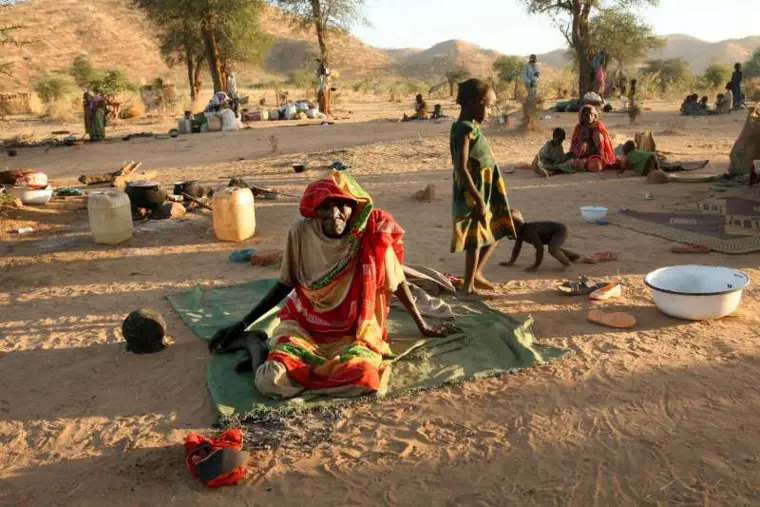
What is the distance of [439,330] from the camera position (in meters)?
3.97

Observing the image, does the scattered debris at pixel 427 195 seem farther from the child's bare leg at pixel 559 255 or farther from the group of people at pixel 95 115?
the group of people at pixel 95 115

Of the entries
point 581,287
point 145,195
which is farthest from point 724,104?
point 145,195

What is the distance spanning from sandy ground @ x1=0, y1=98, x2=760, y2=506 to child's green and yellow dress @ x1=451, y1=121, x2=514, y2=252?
463mm

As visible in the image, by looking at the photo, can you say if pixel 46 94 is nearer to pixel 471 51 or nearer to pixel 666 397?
pixel 666 397

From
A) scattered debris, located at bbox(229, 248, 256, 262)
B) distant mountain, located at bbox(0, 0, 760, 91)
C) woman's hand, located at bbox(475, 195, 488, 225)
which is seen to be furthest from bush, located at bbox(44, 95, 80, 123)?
woman's hand, located at bbox(475, 195, 488, 225)

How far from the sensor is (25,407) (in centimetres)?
334

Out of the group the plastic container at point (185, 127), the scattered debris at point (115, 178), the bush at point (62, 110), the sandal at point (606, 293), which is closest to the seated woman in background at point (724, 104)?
the plastic container at point (185, 127)

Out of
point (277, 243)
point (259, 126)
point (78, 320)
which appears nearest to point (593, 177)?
point (277, 243)

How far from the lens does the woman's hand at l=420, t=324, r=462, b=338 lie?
387 centimetres

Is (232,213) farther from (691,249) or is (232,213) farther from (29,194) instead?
(691,249)

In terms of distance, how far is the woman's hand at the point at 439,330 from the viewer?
3874 mm

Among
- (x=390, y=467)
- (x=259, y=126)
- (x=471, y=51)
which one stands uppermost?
(x=471, y=51)

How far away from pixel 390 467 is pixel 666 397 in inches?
57.7

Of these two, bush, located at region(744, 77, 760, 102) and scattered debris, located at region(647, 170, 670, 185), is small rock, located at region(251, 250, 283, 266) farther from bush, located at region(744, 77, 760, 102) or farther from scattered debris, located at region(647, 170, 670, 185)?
bush, located at region(744, 77, 760, 102)
